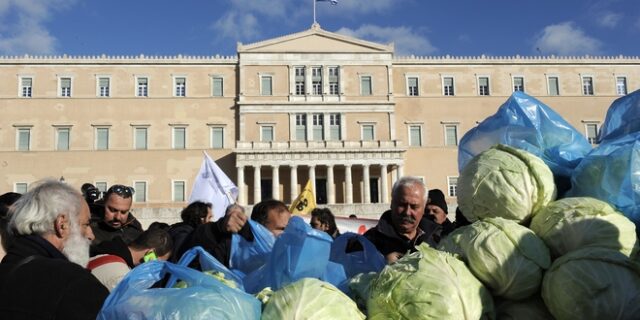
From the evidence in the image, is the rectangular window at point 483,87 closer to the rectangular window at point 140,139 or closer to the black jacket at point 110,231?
the rectangular window at point 140,139

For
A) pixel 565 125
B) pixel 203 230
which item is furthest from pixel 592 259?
pixel 203 230

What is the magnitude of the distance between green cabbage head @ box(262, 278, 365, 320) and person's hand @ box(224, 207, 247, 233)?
1.66m

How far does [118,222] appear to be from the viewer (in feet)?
15.8

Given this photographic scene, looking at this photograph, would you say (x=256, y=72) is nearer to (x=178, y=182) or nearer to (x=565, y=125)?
(x=178, y=182)

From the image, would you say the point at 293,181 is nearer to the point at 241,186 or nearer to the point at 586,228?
the point at 241,186

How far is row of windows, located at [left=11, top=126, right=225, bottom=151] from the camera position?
3412 centimetres

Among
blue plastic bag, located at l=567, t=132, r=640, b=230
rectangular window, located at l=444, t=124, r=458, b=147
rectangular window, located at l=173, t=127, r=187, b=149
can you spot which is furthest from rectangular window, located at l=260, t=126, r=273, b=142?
blue plastic bag, located at l=567, t=132, r=640, b=230

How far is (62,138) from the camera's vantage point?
3444 centimetres

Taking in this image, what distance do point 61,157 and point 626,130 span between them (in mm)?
36117

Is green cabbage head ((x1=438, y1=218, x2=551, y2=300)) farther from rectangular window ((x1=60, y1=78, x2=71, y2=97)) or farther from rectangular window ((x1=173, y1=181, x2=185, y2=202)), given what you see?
rectangular window ((x1=60, y1=78, x2=71, y2=97))

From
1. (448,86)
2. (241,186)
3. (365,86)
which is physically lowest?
(241,186)

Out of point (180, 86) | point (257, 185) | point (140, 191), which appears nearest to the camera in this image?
point (257, 185)

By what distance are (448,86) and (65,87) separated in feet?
83.1

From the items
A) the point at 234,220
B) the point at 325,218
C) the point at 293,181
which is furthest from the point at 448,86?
the point at 234,220
